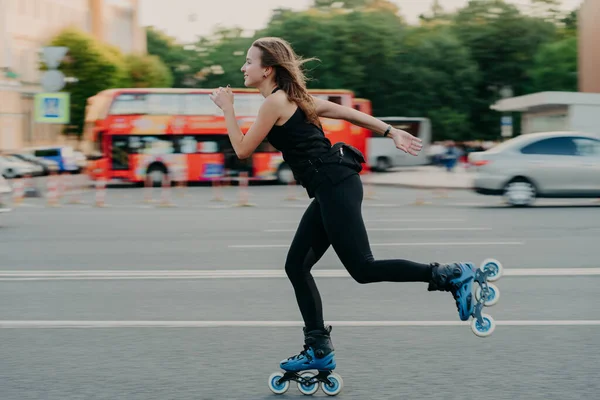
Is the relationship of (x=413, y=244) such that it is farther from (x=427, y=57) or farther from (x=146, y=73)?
(x=146, y=73)

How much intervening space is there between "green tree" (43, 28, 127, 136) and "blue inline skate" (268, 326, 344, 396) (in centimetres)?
5949

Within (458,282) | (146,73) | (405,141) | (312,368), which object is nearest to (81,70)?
(146,73)

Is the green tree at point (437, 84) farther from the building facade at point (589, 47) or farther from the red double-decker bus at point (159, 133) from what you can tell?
the red double-decker bus at point (159, 133)

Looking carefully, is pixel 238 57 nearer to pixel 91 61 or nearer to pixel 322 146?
pixel 91 61

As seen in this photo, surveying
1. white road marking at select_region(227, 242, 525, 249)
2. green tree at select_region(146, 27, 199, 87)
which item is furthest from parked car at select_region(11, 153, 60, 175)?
white road marking at select_region(227, 242, 525, 249)

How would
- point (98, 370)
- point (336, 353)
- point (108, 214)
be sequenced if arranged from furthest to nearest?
point (108, 214) < point (336, 353) < point (98, 370)

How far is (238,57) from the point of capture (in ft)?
196

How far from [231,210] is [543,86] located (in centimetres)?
4805

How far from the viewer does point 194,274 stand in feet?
31.0

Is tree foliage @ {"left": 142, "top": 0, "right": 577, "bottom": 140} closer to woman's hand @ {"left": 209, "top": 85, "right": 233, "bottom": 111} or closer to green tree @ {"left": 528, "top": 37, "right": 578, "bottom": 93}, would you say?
green tree @ {"left": 528, "top": 37, "right": 578, "bottom": 93}

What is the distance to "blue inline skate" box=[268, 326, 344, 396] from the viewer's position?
15.3 feet

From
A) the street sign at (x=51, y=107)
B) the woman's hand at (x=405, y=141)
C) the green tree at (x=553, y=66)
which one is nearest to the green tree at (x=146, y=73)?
the green tree at (x=553, y=66)

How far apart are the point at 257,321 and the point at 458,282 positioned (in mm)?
2271

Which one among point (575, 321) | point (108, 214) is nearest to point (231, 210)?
point (108, 214)
